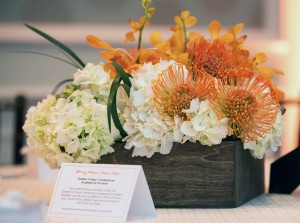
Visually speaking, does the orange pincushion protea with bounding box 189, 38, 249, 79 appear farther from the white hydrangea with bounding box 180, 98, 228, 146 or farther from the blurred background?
the blurred background

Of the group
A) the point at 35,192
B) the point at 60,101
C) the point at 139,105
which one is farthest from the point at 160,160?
the point at 35,192

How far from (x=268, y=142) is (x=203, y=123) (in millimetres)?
A: 165

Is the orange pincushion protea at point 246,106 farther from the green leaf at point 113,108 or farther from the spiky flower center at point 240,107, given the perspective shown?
the green leaf at point 113,108

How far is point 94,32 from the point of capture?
282 centimetres

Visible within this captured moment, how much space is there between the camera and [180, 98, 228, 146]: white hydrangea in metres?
0.96

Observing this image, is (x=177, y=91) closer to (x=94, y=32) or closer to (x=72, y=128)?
(x=72, y=128)

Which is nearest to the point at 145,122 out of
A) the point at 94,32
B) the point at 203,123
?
the point at 203,123

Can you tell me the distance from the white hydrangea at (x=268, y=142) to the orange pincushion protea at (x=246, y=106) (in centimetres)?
4

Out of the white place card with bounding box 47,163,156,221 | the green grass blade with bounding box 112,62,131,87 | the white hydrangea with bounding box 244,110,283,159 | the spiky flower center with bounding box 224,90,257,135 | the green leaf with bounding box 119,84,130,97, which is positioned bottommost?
the white place card with bounding box 47,163,156,221

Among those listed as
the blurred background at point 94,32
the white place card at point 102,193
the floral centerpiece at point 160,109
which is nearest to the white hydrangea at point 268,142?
the floral centerpiece at point 160,109

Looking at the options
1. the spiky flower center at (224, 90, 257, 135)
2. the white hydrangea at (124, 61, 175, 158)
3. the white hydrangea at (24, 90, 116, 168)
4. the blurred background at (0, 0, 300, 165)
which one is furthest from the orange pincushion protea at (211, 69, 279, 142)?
the blurred background at (0, 0, 300, 165)

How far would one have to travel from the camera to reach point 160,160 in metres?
1.02

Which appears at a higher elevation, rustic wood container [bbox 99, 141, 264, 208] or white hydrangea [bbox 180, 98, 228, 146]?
white hydrangea [bbox 180, 98, 228, 146]

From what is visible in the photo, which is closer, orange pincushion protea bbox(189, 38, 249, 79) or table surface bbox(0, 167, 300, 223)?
table surface bbox(0, 167, 300, 223)
